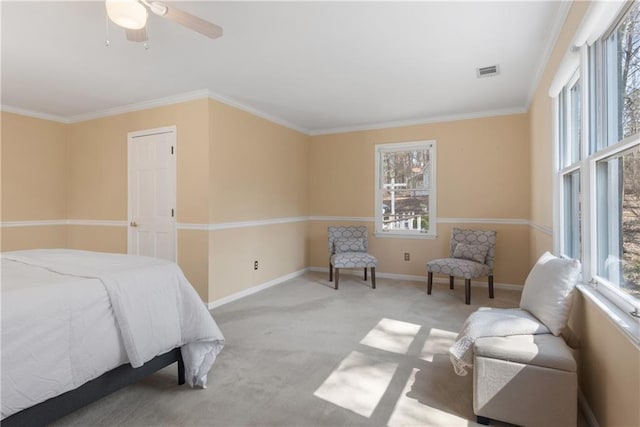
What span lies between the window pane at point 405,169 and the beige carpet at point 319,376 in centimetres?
200

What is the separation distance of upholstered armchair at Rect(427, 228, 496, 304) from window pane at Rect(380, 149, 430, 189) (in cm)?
98

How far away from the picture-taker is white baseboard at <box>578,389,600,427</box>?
5.48 feet

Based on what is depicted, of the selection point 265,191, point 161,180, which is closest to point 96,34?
point 161,180

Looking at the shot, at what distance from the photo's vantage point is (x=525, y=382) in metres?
1.66

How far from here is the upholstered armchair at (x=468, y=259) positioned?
152 inches

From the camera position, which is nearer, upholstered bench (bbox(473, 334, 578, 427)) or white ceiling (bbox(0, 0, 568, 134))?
upholstered bench (bbox(473, 334, 578, 427))

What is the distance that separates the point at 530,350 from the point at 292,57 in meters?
2.67

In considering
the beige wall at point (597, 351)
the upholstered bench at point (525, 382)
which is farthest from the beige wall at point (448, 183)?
the upholstered bench at point (525, 382)

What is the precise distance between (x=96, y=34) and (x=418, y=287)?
14.2ft

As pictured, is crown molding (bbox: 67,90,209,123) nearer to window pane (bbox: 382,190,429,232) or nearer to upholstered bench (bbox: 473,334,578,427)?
window pane (bbox: 382,190,429,232)

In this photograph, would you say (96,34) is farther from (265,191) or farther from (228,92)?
(265,191)

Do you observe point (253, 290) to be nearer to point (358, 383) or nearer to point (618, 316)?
point (358, 383)

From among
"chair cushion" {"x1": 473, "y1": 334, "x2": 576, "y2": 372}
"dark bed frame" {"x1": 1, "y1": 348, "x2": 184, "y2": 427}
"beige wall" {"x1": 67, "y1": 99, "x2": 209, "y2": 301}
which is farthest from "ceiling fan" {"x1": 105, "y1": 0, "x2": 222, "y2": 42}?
"chair cushion" {"x1": 473, "y1": 334, "x2": 576, "y2": 372}

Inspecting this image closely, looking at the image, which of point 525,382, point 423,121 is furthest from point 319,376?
point 423,121
